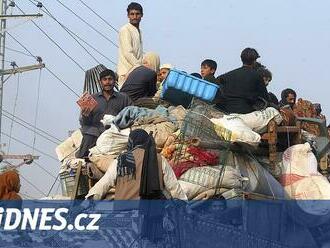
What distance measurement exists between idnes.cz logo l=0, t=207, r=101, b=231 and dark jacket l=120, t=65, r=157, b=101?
7.11 feet

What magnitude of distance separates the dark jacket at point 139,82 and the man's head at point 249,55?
3.54 ft

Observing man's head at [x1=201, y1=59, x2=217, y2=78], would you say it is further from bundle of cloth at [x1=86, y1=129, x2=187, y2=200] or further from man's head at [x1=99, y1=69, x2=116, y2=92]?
bundle of cloth at [x1=86, y1=129, x2=187, y2=200]

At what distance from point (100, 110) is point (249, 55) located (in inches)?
69.5

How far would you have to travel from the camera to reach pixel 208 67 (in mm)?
9086

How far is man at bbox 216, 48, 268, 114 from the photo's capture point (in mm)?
7906

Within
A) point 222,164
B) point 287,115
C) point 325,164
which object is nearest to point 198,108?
point 222,164

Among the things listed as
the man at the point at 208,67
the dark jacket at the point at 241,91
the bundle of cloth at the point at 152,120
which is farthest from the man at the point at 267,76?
the bundle of cloth at the point at 152,120

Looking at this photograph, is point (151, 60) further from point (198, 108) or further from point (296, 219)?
point (296, 219)

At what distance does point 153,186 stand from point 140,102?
2413mm

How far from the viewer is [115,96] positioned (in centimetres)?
786

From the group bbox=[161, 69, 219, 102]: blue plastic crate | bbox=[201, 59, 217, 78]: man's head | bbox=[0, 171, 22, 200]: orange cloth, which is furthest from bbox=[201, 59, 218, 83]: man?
bbox=[0, 171, 22, 200]: orange cloth

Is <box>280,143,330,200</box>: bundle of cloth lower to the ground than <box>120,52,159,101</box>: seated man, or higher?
lower

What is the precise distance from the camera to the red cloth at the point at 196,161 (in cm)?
664

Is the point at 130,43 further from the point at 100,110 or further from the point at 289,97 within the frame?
the point at 289,97
